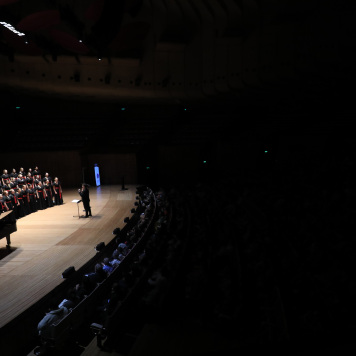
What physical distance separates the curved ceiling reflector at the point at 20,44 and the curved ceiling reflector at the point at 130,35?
267 centimetres

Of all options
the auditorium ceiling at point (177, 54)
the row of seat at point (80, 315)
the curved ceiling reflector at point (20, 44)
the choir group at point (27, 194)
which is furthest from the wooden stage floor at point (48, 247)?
the curved ceiling reflector at point (20, 44)

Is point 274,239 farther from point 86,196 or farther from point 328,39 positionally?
point 328,39

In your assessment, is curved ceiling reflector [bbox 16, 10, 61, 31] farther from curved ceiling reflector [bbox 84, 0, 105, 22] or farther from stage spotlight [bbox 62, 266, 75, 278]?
stage spotlight [bbox 62, 266, 75, 278]

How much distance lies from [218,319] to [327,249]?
241 centimetres

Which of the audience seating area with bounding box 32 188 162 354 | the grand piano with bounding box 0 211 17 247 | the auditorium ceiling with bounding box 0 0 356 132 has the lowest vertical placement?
the audience seating area with bounding box 32 188 162 354

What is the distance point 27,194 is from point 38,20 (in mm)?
4734

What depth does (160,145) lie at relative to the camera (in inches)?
635

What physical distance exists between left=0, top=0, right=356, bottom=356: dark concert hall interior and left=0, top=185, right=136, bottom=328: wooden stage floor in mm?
187

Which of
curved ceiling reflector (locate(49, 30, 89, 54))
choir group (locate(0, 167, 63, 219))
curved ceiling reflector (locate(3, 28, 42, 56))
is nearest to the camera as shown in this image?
choir group (locate(0, 167, 63, 219))

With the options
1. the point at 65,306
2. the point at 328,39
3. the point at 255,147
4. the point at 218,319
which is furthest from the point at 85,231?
the point at 255,147

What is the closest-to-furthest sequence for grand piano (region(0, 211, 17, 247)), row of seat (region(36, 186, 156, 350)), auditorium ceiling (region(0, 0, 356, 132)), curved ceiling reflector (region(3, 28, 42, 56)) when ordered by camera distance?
row of seat (region(36, 186, 156, 350)) < grand piano (region(0, 211, 17, 247)) < auditorium ceiling (region(0, 0, 356, 132)) < curved ceiling reflector (region(3, 28, 42, 56))

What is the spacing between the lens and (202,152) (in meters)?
16.2

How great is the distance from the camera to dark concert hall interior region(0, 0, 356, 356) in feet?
12.6

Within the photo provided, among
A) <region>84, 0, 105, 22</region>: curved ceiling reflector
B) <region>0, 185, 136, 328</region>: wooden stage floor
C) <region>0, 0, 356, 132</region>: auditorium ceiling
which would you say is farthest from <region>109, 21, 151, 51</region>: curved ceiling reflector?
<region>0, 185, 136, 328</region>: wooden stage floor
